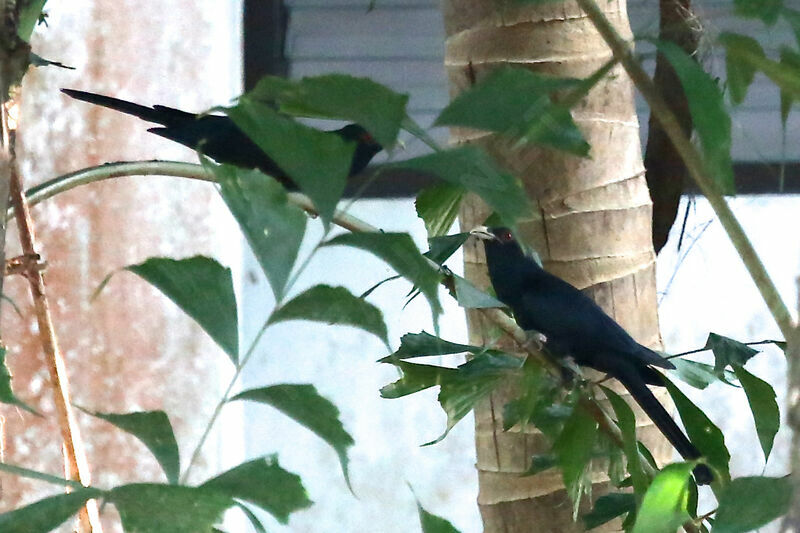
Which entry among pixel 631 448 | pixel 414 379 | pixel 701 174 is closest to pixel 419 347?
pixel 414 379

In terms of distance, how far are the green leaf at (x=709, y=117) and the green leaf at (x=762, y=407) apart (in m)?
0.21

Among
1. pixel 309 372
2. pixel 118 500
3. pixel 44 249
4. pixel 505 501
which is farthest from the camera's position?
pixel 309 372

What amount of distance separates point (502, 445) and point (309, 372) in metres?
1.06

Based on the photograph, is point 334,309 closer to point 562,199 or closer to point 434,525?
point 434,525

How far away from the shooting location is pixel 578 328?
2.10 feet

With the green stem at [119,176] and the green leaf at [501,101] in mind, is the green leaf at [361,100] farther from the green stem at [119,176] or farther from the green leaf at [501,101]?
the green stem at [119,176]

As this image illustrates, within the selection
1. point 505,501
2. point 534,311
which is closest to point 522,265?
point 534,311

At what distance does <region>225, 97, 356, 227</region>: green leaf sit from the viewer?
0.91ft

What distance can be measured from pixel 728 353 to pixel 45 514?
1.30ft

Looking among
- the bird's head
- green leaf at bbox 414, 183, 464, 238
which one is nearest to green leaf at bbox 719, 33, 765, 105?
green leaf at bbox 414, 183, 464, 238

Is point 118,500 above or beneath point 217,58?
beneath

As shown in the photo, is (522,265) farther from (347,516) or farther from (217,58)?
(347,516)

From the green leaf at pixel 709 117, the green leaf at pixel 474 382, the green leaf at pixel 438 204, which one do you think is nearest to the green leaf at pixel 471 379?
the green leaf at pixel 474 382

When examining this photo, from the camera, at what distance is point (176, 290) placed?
0.34 meters
